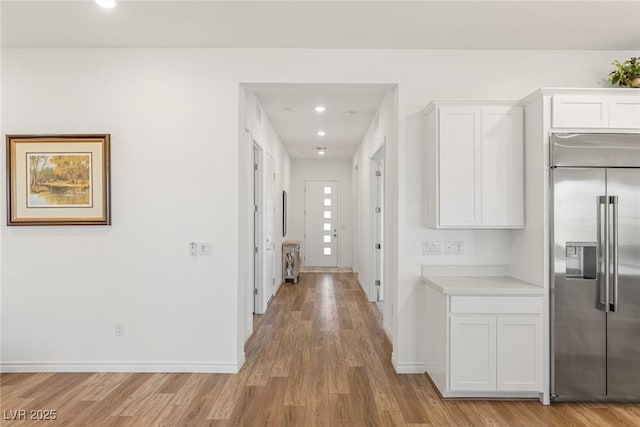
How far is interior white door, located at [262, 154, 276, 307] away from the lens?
5711mm

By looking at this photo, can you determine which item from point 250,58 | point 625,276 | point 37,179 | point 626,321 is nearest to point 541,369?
point 626,321

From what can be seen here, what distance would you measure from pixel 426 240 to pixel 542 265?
915 millimetres

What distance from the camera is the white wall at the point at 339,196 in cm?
1014

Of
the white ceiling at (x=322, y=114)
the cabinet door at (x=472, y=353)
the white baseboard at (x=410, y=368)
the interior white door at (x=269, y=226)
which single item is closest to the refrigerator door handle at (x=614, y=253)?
the cabinet door at (x=472, y=353)

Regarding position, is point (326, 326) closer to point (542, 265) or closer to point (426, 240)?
point (426, 240)

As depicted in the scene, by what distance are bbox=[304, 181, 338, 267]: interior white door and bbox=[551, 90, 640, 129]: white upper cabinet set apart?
7.32m

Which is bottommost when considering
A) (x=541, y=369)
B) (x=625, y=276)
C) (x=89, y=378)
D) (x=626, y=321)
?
(x=89, y=378)

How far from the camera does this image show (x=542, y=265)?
2.97 meters

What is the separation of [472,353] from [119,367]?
292 centimetres

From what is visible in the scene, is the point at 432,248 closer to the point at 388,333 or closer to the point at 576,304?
the point at 576,304

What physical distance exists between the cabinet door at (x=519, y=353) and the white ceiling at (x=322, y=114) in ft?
7.25

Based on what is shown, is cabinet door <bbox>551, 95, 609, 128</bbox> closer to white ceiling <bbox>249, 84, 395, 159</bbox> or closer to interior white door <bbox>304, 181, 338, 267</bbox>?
white ceiling <bbox>249, 84, 395, 159</bbox>

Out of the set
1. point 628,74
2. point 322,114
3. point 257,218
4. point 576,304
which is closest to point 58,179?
point 257,218

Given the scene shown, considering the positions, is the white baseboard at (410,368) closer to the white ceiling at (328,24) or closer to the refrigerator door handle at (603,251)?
the refrigerator door handle at (603,251)
